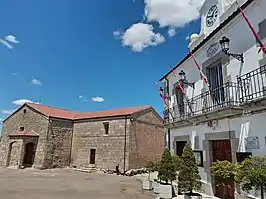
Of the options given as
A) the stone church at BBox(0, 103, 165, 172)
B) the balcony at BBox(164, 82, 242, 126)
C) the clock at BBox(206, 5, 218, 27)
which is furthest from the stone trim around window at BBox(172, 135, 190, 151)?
the stone church at BBox(0, 103, 165, 172)

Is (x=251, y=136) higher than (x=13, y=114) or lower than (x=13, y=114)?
lower

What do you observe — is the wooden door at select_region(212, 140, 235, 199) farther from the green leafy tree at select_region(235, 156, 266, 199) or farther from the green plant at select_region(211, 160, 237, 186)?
the green leafy tree at select_region(235, 156, 266, 199)

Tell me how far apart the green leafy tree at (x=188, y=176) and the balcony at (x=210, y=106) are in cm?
162

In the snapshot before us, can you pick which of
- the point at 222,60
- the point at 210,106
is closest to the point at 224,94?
the point at 210,106

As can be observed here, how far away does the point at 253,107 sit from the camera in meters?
6.03

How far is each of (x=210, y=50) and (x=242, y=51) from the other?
172 cm

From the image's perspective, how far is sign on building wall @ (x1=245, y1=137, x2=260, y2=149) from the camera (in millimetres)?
6102

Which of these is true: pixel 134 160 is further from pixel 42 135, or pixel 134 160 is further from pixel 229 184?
pixel 229 184

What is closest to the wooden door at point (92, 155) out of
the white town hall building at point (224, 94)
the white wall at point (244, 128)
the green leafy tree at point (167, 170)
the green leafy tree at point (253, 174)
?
the white town hall building at point (224, 94)

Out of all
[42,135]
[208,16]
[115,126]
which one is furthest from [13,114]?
[208,16]

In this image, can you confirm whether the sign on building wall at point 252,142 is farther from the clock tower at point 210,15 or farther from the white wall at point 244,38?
the clock tower at point 210,15

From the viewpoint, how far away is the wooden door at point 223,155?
741 cm

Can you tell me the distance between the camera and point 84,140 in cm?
2394

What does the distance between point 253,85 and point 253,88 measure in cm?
9
